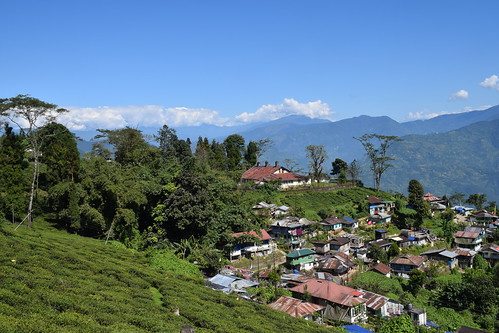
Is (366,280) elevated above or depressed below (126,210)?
below

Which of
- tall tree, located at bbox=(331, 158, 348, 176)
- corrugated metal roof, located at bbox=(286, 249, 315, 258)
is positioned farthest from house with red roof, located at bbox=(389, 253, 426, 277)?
tall tree, located at bbox=(331, 158, 348, 176)

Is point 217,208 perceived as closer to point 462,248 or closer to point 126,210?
point 126,210

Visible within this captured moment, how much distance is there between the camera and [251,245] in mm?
34531

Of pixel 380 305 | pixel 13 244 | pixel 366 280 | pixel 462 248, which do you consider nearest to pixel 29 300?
pixel 13 244

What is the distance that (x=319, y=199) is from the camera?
53875 millimetres

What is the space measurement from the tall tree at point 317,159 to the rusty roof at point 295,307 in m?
39.7

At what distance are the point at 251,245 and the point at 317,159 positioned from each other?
30845 mm

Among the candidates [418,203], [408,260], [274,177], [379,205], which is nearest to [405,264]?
[408,260]

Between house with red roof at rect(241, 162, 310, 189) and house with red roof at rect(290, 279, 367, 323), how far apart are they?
103 feet

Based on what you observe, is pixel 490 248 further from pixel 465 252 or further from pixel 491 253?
pixel 465 252

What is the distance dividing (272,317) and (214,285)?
7.54 meters

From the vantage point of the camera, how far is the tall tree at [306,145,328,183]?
60719 millimetres

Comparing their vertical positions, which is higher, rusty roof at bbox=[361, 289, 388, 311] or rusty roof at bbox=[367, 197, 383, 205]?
rusty roof at bbox=[367, 197, 383, 205]

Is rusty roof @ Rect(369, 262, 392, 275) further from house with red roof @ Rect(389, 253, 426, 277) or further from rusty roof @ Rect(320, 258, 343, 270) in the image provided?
rusty roof @ Rect(320, 258, 343, 270)
